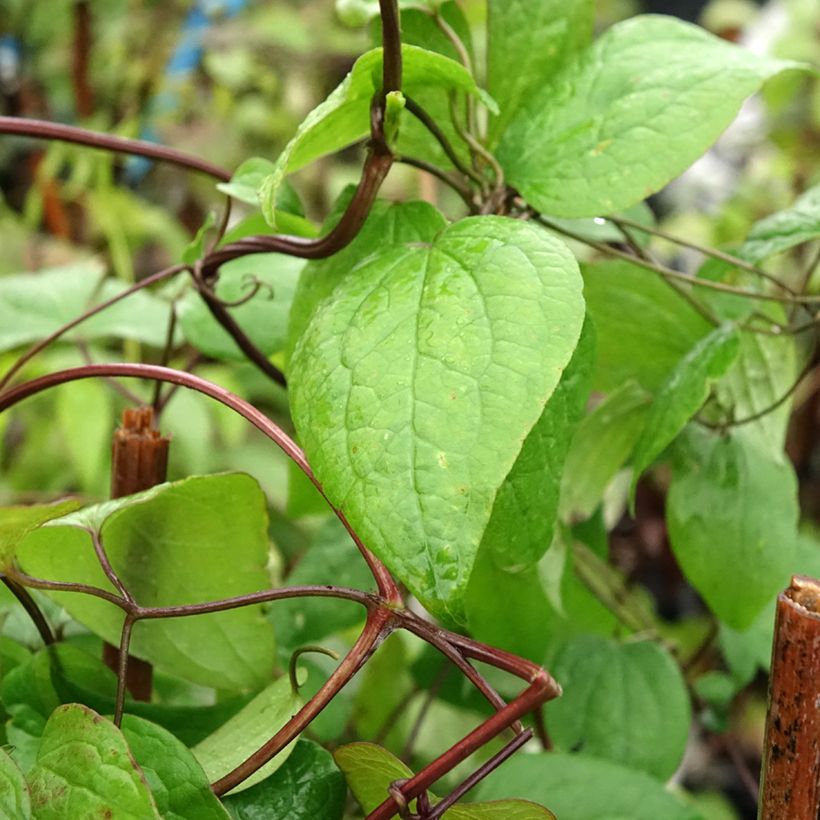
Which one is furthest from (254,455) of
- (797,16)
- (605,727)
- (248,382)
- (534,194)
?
(797,16)

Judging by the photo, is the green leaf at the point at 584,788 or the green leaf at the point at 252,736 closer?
the green leaf at the point at 252,736

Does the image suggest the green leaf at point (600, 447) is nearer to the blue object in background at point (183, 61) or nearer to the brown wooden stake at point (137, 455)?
the brown wooden stake at point (137, 455)

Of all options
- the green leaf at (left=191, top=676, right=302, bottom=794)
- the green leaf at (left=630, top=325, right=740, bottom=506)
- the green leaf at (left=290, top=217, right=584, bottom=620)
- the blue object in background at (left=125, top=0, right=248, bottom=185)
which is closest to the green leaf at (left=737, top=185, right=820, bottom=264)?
the green leaf at (left=630, top=325, right=740, bottom=506)

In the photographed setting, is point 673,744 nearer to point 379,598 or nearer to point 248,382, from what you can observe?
point 379,598

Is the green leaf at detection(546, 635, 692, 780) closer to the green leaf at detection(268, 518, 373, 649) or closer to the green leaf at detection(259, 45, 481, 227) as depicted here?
the green leaf at detection(268, 518, 373, 649)

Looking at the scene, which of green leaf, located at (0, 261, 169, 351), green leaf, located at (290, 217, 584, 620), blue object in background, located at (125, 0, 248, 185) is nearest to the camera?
green leaf, located at (290, 217, 584, 620)

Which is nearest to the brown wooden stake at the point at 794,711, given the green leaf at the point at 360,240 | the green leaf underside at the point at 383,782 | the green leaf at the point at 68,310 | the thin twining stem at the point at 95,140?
the green leaf underside at the point at 383,782

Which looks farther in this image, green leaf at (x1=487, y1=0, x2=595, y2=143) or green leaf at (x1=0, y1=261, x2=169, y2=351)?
green leaf at (x1=0, y1=261, x2=169, y2=351)
